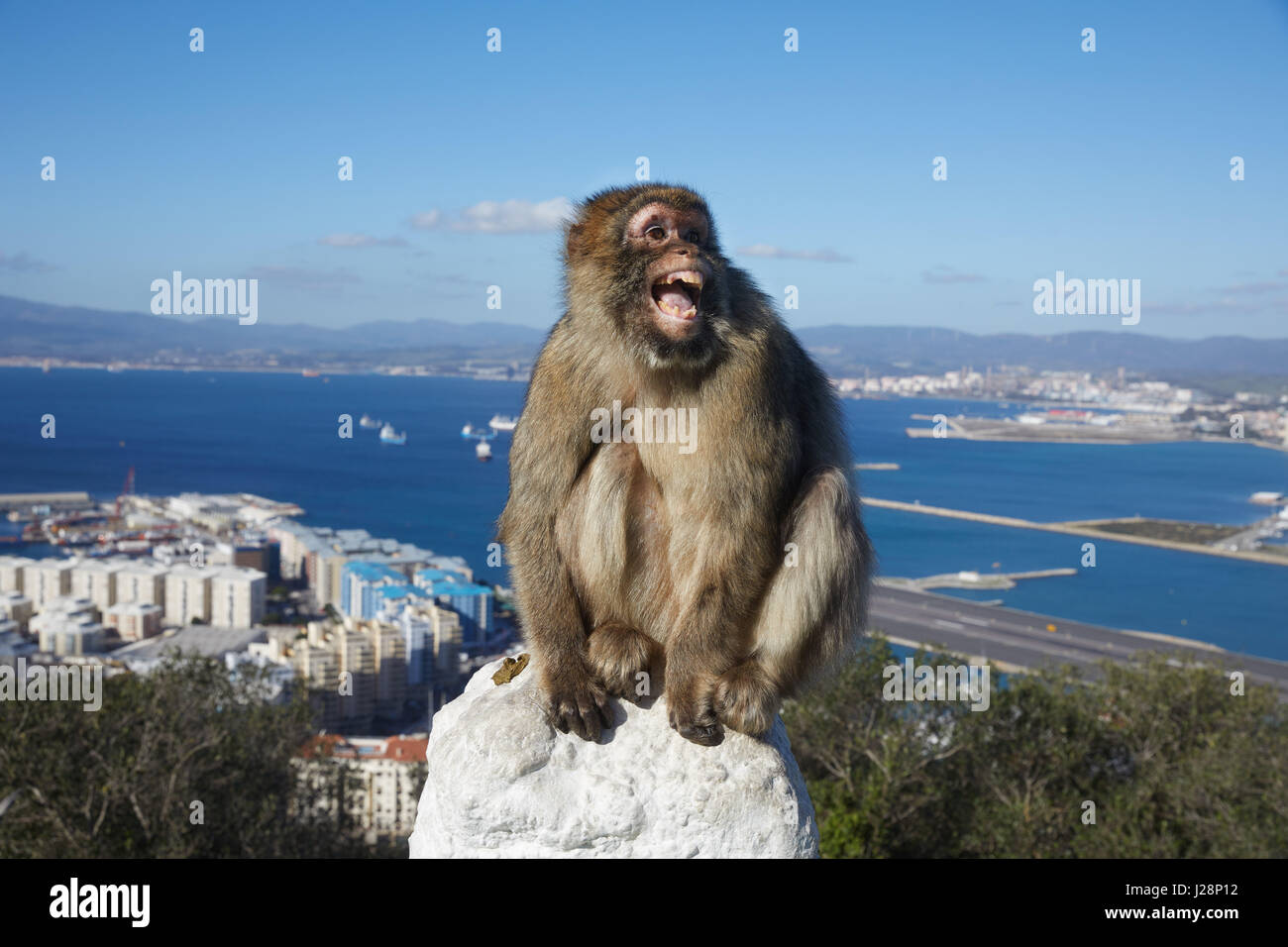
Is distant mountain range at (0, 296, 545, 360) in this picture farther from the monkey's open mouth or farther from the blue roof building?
the monkey's open mouth

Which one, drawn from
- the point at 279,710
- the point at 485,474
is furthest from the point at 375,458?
the point at 279,710

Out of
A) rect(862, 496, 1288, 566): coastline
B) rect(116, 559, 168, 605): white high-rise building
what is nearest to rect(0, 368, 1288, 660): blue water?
rect(862, 496, 1288, 566): coastline

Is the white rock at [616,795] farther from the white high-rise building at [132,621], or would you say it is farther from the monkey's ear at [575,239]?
the white high-rise building at [132,621]

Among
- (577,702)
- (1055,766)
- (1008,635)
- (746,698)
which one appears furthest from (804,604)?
(1008,635)

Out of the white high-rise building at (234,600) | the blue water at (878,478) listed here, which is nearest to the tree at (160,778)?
the white high-rise building at (234,600)

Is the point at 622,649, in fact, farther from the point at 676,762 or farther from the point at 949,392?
the point at 949,392

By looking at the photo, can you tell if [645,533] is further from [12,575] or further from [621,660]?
[12,575]
